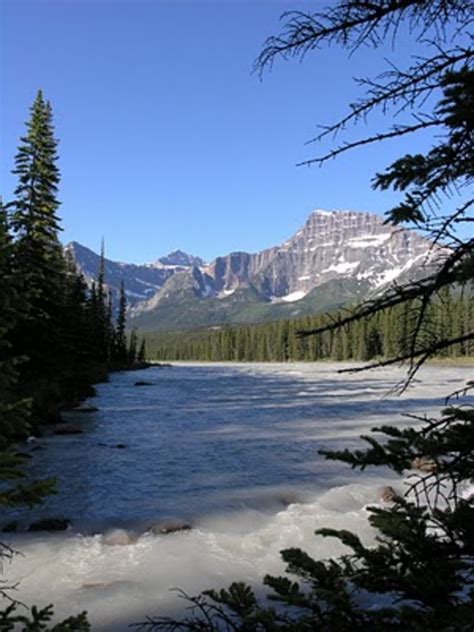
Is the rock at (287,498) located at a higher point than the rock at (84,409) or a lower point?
lower

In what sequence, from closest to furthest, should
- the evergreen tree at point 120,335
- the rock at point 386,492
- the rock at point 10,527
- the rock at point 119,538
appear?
the rock at point 119,538 → the rock at point 10,527 → the rock at point 386,492 → the evergreen tree at point 120,335

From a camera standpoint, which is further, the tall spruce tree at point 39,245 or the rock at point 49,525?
the tall spruce tree at point 39,245

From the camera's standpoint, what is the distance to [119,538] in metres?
10.5

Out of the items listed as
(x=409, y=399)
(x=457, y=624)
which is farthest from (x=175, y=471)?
(x=409, y=399)

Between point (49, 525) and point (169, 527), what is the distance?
2.51m

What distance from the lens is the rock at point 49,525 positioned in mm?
10836

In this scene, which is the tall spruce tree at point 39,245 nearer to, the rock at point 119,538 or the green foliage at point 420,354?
the rock at point 119,538

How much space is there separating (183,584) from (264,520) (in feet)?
11.1

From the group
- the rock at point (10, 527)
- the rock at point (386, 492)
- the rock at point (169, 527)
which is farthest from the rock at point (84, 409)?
the rock at point (386, 492)

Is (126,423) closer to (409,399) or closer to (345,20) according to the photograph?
(409,399)

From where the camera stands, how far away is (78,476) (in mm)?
15070

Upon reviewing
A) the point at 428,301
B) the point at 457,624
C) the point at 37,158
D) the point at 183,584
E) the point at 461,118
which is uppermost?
the point at 37,158

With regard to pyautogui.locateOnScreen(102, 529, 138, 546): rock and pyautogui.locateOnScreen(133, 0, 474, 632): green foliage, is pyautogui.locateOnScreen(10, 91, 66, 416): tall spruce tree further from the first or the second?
pyautogui.locateOnScreen(133, 0, 474, 632): green foliage

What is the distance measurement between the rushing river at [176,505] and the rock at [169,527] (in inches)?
2.3
